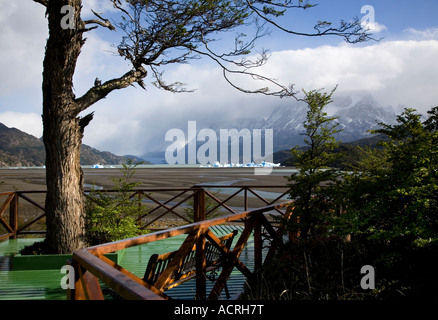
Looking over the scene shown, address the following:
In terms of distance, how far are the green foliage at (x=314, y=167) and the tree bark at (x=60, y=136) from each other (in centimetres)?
373

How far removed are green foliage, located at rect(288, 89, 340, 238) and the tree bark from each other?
3734 mm

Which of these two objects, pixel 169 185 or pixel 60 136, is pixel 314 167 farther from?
pixel 169 185

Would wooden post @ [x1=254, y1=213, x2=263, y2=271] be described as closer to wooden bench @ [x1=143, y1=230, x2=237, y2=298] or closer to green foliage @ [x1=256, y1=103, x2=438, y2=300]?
green foliage @ [x1=256, y1=103, x2=438, y2=300]

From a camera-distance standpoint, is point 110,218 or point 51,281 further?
point 110,218

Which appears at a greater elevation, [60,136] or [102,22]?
[102,22]

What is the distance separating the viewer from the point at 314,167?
4.62 m

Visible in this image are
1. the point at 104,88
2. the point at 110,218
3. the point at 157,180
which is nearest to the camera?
the point at 104,88

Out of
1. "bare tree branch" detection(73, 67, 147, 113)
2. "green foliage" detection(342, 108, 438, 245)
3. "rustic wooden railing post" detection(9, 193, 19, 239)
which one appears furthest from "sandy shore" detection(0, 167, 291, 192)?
"green foliage" detection(342, 108, 438, 245)

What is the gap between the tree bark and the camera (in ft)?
19.1

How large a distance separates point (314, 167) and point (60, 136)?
421 centimetres

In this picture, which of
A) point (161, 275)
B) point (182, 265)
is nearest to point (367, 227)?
point (182, 265)
